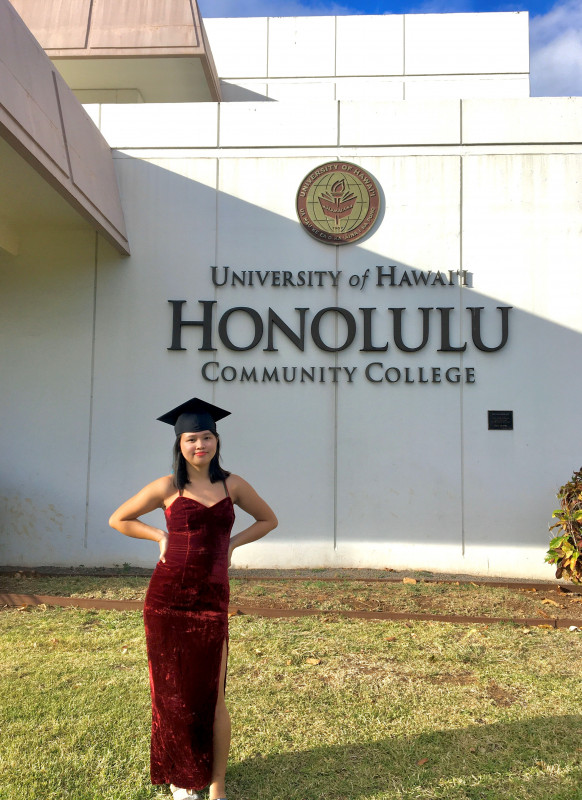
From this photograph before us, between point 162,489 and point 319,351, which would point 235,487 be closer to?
point 162,489

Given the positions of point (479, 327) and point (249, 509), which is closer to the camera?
point (249, 509)

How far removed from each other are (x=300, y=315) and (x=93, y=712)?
16.6ft

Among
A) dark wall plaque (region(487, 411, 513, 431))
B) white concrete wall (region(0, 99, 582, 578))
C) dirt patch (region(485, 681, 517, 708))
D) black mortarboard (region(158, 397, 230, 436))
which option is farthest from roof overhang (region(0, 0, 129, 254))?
dirt patch (region(485, 681, 517, 708))

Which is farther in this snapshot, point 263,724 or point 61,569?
point 61,569

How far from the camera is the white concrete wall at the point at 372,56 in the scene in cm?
1132

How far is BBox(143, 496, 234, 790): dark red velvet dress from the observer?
2.90m

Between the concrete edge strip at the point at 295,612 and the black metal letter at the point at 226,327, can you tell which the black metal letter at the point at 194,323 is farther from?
the concrete edge strip at the point at 295,612

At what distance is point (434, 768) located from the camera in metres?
3.19

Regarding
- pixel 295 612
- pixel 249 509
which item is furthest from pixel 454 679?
pixel 249 509

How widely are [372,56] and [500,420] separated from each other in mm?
7438

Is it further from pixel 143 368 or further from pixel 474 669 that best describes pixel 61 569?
pixel 474 669

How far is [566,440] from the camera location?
7457 millimetres

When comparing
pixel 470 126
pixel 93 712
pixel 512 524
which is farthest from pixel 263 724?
pixel 470 126

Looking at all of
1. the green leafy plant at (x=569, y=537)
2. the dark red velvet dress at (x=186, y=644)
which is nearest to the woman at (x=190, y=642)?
the dark red velvet dress at (x=186, y=644)
